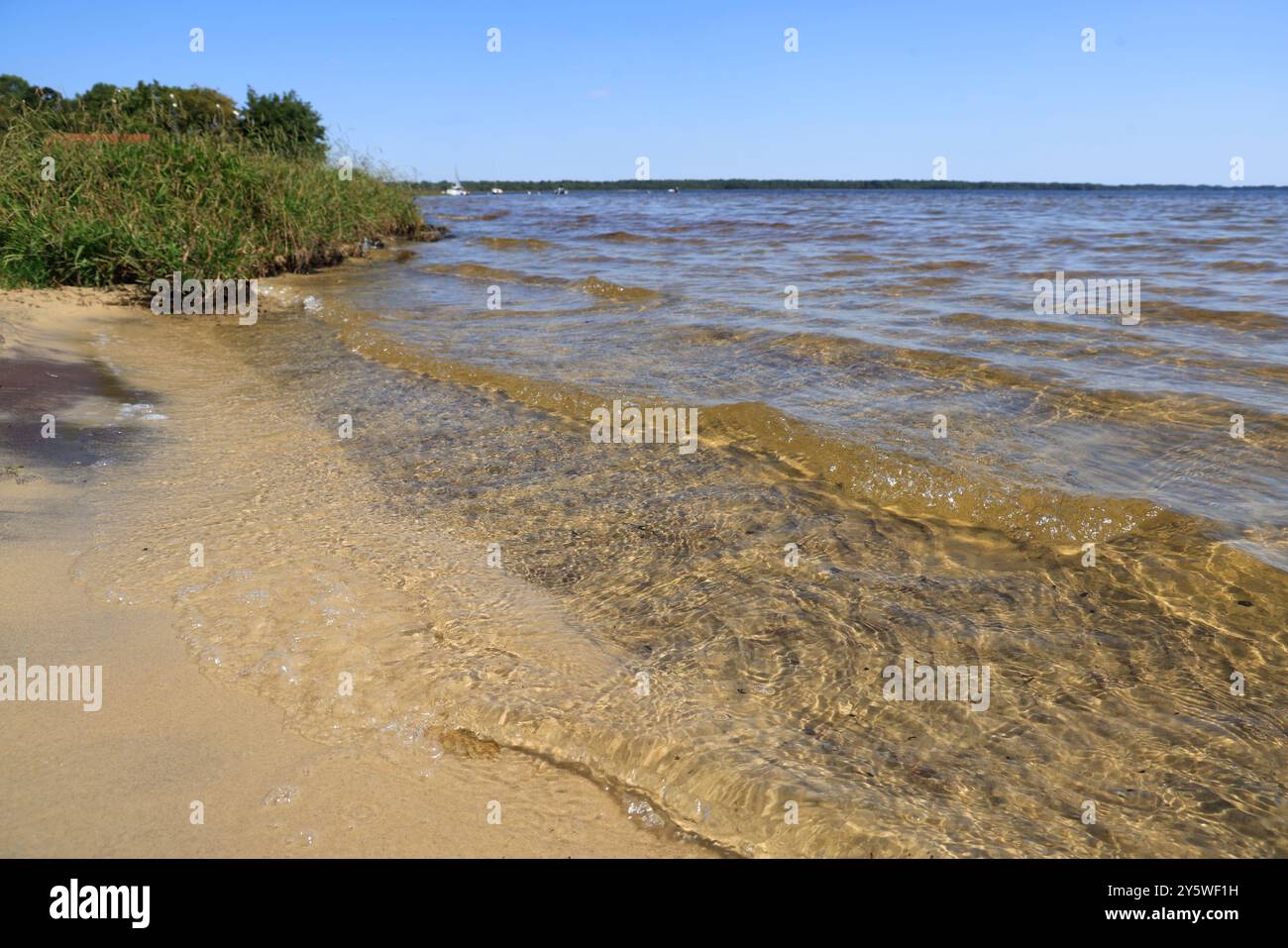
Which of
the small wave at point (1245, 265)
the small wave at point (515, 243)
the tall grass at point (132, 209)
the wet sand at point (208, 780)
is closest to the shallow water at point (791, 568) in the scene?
the wet sand at point (208, 780)

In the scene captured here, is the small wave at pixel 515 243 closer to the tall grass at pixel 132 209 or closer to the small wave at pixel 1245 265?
the tall grass at pixel 132 209

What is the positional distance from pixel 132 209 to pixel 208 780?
9407mm

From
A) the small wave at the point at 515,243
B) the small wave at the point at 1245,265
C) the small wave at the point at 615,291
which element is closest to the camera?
the small wave at the point at 615,291

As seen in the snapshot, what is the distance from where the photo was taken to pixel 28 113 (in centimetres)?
1016

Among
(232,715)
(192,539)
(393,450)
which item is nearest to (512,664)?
(232,715)

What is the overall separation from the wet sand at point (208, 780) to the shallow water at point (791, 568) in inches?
4.2

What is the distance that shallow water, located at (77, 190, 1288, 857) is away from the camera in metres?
2.40

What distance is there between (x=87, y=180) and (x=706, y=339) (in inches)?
284

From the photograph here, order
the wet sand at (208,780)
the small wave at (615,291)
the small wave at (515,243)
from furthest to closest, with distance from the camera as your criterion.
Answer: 1. the small wave at (515,243)
2. the small wave at (615,291)
3. the wet sand at (208,780)

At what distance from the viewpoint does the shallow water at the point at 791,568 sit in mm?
2396

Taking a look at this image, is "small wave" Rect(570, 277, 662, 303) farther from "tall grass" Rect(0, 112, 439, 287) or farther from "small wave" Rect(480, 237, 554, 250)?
"small wave" Rect(480, 237, 554, 250)

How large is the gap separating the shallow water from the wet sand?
11 cm

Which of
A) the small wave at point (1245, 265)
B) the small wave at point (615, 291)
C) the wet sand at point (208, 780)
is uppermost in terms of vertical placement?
the small wave at point (1245, 265)
